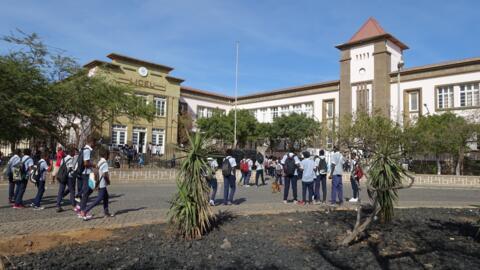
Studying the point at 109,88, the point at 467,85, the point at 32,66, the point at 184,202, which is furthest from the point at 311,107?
the point at 184,202

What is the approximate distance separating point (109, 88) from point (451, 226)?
20.5m

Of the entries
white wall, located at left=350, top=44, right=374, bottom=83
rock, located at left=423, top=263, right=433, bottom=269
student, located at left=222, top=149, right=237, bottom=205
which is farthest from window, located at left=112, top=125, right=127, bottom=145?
rock, located at left=423, top=263, right=433, bottom=269

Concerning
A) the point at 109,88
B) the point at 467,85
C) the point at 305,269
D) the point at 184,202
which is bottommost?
the point at 305,269

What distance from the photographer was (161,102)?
144ft

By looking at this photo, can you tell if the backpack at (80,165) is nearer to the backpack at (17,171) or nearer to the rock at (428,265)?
the backpack at (17,171)

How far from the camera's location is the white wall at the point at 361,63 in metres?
41.6

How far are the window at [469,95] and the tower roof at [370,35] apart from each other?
8.65 meters

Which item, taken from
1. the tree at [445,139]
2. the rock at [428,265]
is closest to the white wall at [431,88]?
the tree at [445,139]

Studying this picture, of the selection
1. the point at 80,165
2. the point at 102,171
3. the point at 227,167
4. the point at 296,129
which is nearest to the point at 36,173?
the point at 80,165

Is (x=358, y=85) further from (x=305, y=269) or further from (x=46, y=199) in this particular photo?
(x=305, y=269)

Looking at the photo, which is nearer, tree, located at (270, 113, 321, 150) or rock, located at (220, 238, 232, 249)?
rock, located at (220, 238, 232, 249)

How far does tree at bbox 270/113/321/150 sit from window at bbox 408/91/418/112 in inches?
378

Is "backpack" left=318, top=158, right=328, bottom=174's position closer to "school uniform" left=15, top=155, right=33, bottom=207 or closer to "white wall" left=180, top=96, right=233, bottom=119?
"school uniform" left=15, top=155, right=33, bottom=207

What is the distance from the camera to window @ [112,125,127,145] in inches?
1575
